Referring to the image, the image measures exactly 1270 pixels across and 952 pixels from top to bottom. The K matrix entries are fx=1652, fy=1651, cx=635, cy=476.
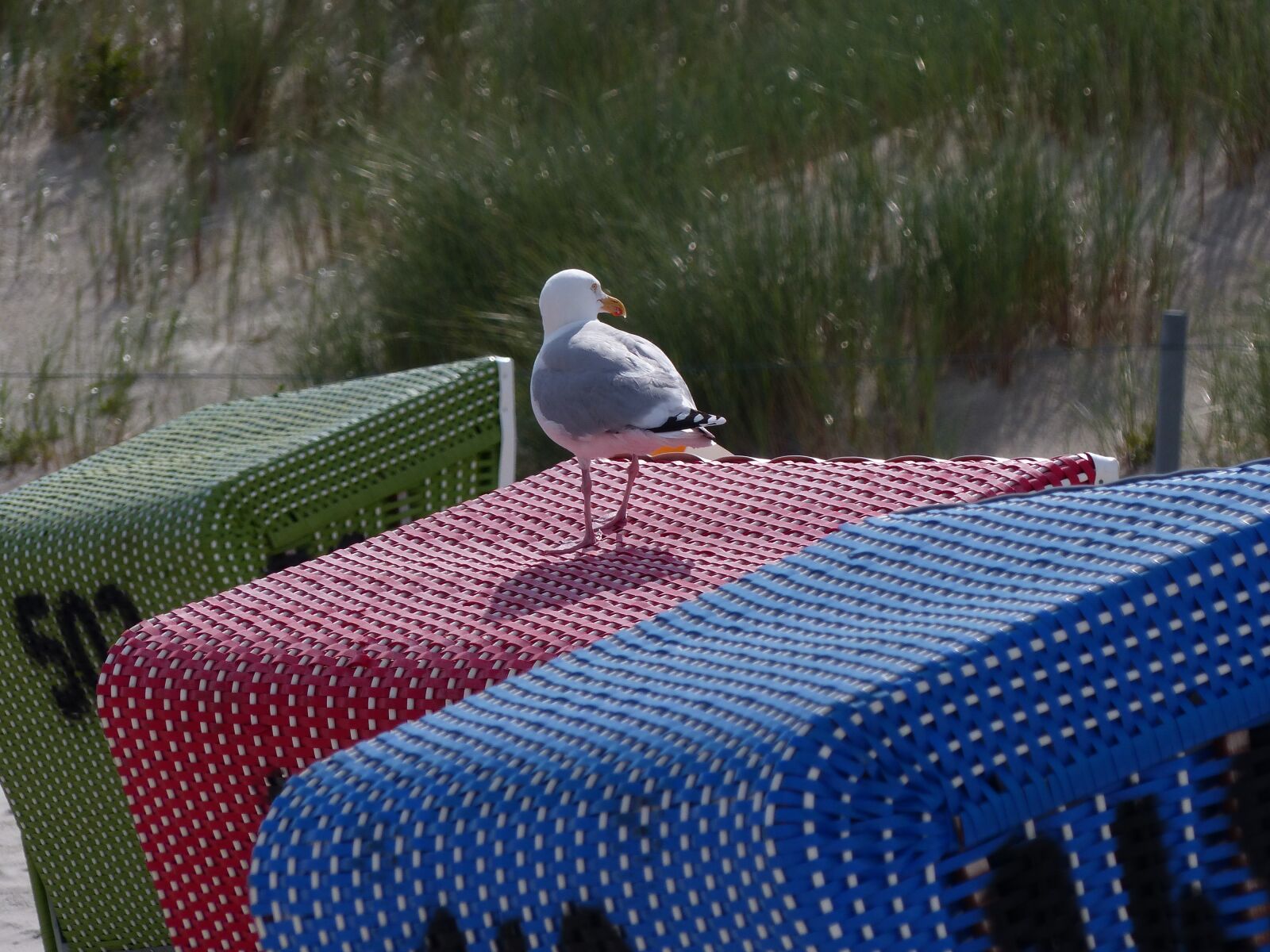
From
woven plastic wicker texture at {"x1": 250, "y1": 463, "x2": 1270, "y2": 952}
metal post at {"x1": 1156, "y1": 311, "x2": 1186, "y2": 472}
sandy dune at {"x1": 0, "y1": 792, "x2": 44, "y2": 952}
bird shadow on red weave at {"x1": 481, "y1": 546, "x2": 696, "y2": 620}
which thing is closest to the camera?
woven plastic wicker texture at {"x1": 250, "y1": 463, "x2": 1270, "y2": 952}

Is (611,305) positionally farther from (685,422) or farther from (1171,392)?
(1171,392)

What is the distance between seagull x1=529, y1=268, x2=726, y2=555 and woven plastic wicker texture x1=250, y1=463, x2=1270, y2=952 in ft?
2.95

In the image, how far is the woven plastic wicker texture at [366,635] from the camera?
2135mm

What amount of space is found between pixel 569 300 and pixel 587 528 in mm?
472

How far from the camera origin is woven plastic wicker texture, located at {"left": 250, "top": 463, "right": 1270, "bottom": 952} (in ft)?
4.19

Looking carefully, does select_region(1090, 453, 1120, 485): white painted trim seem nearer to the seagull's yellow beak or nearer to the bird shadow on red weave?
the bird shadow on red weave

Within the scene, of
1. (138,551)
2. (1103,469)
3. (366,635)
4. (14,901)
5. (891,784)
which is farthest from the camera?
(14,901)

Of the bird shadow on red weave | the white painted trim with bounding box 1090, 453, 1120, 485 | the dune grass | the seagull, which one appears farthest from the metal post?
the bird shadow on red weave

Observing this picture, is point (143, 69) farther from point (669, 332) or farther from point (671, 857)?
point (671, 857)

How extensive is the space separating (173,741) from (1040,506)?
4.05 feet

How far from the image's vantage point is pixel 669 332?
240 inches

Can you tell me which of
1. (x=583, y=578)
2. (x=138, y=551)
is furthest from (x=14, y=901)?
(x=583, y=578)

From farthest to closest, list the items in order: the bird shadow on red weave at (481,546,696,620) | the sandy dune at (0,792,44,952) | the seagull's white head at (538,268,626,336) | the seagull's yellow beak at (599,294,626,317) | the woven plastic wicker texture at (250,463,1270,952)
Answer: the sandy dune at (0,792,44,952) → the seagull's yellow beak at (599,294,626,317) → the seagull's white head at (538,268,626,336) → the bird shadow on red weave at (481,546,696,620) → the woven plastic wicker texture at (250,463,1270,952)

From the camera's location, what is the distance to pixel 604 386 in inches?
101
